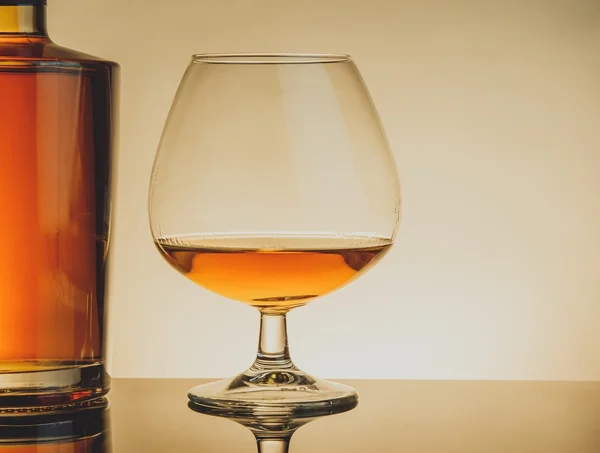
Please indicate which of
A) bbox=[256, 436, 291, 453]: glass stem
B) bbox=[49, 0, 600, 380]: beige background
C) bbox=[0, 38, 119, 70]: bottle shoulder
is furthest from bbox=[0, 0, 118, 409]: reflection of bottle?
bbox=[49, 0, 600, 380]: beige background

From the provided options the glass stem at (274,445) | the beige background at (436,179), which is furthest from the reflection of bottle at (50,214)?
the beige background at (436,179)

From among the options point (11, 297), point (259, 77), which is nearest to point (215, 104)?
point (259, 77)

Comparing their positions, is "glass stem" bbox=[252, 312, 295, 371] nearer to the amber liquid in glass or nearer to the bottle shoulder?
the amber liquid in glass

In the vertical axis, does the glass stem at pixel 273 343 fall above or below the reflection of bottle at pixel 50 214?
below

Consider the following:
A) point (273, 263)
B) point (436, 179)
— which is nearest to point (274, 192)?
point (273, 263)

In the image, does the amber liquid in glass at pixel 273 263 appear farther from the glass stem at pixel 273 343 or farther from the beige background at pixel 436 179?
the beige background at pixel 436 179
